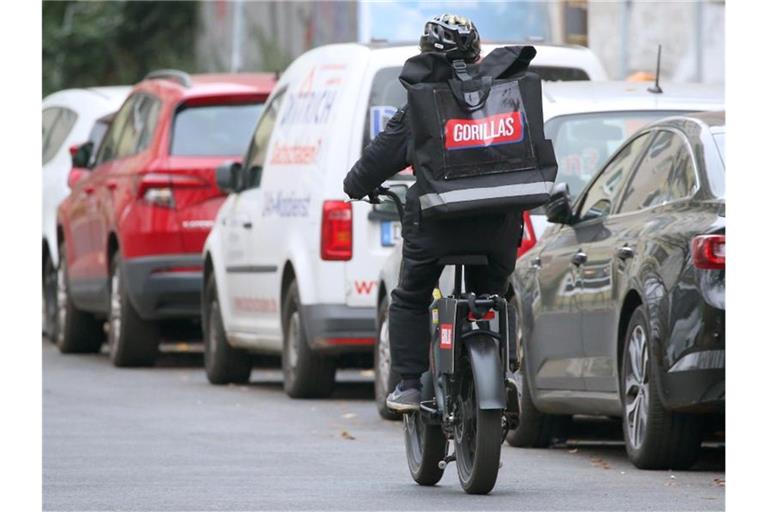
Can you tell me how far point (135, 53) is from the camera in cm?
3875

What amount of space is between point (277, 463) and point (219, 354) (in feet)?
18.3

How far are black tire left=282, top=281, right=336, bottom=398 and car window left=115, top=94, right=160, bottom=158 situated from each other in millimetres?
2855

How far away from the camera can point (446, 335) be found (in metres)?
8.68

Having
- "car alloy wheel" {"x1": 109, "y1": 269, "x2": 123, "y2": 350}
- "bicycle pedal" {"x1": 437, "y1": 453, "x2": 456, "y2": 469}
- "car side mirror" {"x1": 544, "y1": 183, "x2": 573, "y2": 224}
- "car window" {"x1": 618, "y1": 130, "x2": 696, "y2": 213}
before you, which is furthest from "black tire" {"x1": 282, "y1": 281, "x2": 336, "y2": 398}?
"bicycle pedal" {"x1": 437, "y1": 453, "x2": 456, "y2": 469}

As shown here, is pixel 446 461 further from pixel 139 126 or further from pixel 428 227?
pixel 139 126

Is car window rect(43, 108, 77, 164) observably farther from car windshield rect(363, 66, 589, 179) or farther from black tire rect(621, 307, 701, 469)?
black tire rect(621, 307, 701, 469)

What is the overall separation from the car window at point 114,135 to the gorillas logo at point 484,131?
360 inches

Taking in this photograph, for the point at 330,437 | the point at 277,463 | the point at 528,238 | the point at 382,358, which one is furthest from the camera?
the point at 382,358

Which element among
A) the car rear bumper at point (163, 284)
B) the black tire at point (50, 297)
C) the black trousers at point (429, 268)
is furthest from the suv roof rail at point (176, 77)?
the black trousers at point (429, 268)

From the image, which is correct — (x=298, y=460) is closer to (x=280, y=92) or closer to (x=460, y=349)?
(x=460, y=349)

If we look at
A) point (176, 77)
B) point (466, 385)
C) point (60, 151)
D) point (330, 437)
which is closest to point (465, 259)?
point (466, 385)

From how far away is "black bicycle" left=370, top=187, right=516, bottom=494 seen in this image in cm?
832

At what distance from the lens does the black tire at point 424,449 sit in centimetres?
888
